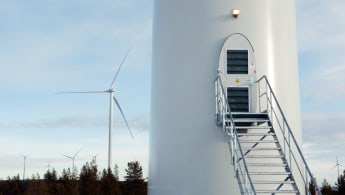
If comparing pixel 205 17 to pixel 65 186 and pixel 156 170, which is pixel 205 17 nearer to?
pixel 156 170

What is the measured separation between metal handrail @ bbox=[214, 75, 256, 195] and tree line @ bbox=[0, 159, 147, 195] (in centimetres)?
2159

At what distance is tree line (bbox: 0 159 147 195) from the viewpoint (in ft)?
111

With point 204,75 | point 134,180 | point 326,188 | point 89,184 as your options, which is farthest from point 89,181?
point 204,75

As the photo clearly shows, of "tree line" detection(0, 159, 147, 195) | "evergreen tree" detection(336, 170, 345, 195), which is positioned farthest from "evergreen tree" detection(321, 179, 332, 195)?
"tree line" detection(0, 159, 147, 195)

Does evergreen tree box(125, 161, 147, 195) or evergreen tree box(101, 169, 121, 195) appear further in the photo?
evergreen tree box(125, 161, 147, 195)

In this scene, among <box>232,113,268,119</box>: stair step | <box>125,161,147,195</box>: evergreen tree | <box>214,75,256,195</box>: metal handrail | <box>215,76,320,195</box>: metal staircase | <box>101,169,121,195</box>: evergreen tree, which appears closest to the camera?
<box>214,75,256,195</box>: metal handrail

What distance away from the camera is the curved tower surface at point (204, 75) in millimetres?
9734

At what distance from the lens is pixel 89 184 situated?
34594 millimetres

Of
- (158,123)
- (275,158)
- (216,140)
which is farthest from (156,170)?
(275,158)

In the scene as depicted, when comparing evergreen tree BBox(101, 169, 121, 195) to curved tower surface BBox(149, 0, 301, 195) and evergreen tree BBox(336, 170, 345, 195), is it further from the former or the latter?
curved tower surface BBox(149, 0, 301, 195)

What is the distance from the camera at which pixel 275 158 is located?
9.64 metres

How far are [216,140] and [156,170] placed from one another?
209 centimetres

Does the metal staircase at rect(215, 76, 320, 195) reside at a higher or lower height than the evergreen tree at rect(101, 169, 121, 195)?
higher

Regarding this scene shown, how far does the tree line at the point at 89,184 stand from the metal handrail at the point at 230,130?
2159 cm
